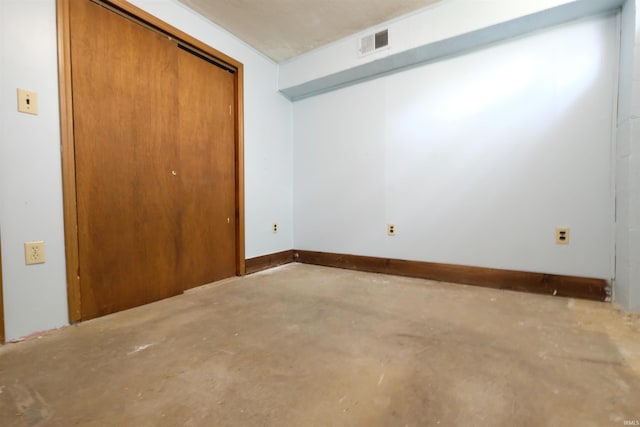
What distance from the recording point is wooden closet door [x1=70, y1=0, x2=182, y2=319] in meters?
1.50

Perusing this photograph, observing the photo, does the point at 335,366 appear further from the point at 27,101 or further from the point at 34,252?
the point at 27,101

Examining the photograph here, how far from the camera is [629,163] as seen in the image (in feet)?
5.00

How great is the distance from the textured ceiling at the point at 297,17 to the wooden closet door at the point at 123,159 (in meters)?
0.50

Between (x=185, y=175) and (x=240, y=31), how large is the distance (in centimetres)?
127

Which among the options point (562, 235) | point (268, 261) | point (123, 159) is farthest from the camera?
point (268, 261)

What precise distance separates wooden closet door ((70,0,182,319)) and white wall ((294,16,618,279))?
55.6 inches

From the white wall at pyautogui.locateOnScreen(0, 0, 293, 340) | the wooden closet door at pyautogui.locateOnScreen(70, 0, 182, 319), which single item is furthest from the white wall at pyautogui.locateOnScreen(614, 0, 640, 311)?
the white wall at pyautogui.locateOnScreen(0, 0, 293, 340)

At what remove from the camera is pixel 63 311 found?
142 centimetres

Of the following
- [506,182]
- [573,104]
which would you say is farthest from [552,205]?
[573,104]

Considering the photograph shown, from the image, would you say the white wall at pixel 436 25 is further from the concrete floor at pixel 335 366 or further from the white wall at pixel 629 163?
the concrete floor at pixel 335 366

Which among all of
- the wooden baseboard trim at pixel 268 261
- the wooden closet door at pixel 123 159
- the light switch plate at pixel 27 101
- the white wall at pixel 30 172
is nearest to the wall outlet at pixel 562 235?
the wooden baseboard trim at pixel 268 261

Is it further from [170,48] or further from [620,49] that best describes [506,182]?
[170,48]

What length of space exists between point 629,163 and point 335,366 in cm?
192

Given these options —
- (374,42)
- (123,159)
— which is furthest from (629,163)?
(123,159)
